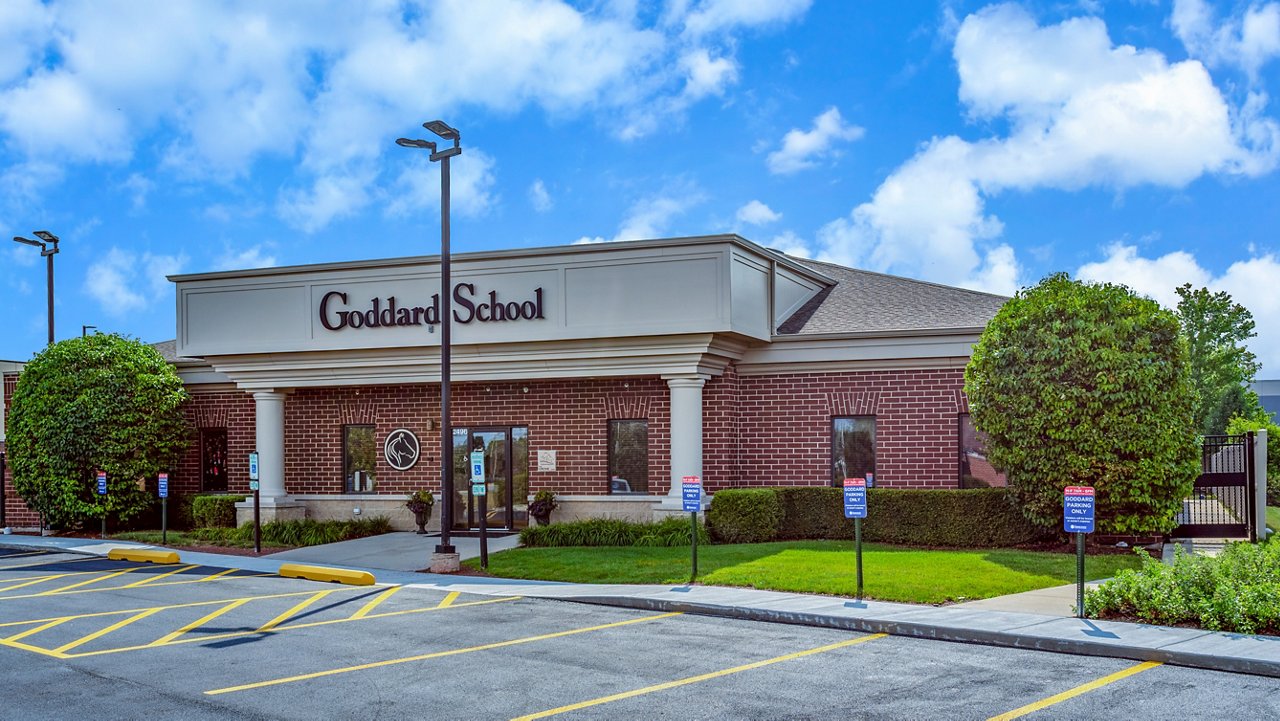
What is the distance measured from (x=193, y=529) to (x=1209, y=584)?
69.6 ft

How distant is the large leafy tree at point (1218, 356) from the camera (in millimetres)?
48438

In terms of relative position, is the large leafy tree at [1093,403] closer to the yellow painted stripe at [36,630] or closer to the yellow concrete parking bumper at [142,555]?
the yellow painted stripe at [36,630]

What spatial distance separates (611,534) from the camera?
67.4 ft

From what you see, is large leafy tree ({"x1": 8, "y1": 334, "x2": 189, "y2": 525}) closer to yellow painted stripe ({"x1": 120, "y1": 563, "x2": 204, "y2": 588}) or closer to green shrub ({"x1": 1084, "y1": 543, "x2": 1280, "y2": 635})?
yellow painted stripe ({"x1": 120, "y1": 563, "x2": 204, "y2": 588})

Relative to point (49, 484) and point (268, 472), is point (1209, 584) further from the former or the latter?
point (49, 484)

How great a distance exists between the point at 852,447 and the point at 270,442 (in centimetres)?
1233

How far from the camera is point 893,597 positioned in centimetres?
1364

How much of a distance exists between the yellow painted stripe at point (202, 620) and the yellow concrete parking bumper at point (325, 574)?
2.09 m

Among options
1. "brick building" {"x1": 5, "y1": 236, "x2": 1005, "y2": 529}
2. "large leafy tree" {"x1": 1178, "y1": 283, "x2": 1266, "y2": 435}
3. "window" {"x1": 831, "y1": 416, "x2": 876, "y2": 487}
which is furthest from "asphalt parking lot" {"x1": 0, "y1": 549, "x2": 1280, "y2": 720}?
"large leafy tree" {"x1": 1178, "y1": 283, "x2": 1266, "y2": 435}

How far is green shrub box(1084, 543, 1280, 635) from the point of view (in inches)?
445

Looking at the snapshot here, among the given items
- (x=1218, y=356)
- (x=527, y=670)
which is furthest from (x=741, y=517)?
(x=1218, y=356)

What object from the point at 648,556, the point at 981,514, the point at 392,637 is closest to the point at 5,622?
the point at 392,637

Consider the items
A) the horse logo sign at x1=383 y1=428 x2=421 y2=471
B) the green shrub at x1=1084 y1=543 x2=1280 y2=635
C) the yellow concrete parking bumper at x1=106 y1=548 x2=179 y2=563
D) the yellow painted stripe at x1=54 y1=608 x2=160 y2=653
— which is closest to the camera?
the green shrub at x1=1084 y1=543 x2=1280 y2=635

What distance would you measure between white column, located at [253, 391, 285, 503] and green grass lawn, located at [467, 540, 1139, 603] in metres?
7.37
